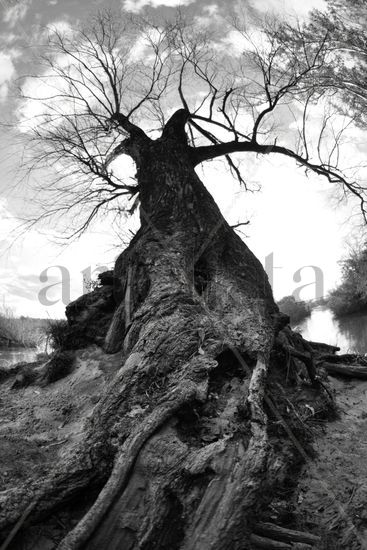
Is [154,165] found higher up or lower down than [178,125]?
lower down

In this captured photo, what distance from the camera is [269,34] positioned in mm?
8000

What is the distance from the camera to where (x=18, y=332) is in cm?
1808

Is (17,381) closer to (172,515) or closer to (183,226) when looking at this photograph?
(183,226)

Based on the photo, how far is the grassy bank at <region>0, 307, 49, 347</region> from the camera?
56.3ft

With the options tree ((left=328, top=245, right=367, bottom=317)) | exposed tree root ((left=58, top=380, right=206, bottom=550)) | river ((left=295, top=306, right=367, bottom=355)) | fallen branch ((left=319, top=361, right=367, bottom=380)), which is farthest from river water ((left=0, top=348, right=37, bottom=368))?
tree ((left=328, top=245, right=367, bottom=317))

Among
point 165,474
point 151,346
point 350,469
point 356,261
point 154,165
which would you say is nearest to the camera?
point 165,474

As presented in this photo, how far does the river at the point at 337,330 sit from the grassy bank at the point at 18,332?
408 inches

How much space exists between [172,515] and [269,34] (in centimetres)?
815

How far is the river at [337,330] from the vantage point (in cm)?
1586

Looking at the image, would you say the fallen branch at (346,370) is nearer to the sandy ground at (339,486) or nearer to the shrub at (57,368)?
the sandy ground at (339,486)

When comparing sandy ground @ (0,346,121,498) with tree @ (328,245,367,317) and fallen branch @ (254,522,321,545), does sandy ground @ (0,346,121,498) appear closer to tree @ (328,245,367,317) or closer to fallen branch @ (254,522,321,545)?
fallen branch @ (254,522,321,545)

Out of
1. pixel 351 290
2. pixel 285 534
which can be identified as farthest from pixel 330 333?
pixel 285 534

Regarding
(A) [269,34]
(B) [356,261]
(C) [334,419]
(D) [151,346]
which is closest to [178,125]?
(A) [269,34]

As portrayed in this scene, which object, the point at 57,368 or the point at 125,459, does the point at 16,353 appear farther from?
the point at 125,459
